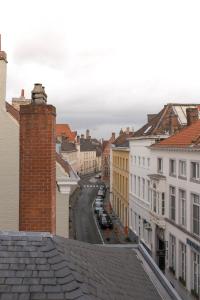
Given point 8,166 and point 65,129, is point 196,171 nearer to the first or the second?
point 8,166

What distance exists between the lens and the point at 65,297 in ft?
17.9

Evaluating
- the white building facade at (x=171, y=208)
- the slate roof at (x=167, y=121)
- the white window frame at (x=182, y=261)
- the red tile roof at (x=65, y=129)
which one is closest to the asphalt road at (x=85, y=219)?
the white building facade at (x=171, y=208)

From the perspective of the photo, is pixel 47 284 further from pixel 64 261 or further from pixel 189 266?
pixel 189 266

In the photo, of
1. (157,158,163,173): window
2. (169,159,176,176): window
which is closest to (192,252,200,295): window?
(169,159,176,176): window

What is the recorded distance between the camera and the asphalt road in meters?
41.1

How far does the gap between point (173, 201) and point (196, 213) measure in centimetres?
450

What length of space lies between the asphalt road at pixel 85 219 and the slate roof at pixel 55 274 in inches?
1263

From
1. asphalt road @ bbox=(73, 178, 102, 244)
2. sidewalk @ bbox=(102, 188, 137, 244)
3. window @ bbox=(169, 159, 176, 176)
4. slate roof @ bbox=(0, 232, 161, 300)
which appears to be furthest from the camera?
asphalt road @ bbox=(73, 178, 102, 244)

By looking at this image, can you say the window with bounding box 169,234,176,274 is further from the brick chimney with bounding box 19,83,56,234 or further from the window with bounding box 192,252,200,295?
the brick chimney with bounding box 19,83,56,234

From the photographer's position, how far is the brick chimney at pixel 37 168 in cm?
888

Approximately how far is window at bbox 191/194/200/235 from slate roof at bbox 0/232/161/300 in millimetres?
16575

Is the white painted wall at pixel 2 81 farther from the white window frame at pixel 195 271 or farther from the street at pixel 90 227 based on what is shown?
the street at pixel 90 227

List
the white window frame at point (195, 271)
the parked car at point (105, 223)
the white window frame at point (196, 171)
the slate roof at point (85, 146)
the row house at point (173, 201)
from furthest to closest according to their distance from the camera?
the slate roof at point (85, 146) < the parked car at point (105, 223) < the row house at point (173, 201) < the white window frame at point (196, 171) < the white window frame at point (195, 271)

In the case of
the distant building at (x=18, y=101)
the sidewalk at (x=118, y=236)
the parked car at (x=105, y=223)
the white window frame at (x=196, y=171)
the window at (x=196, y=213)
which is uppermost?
the distant building at (x=18, y=101)
